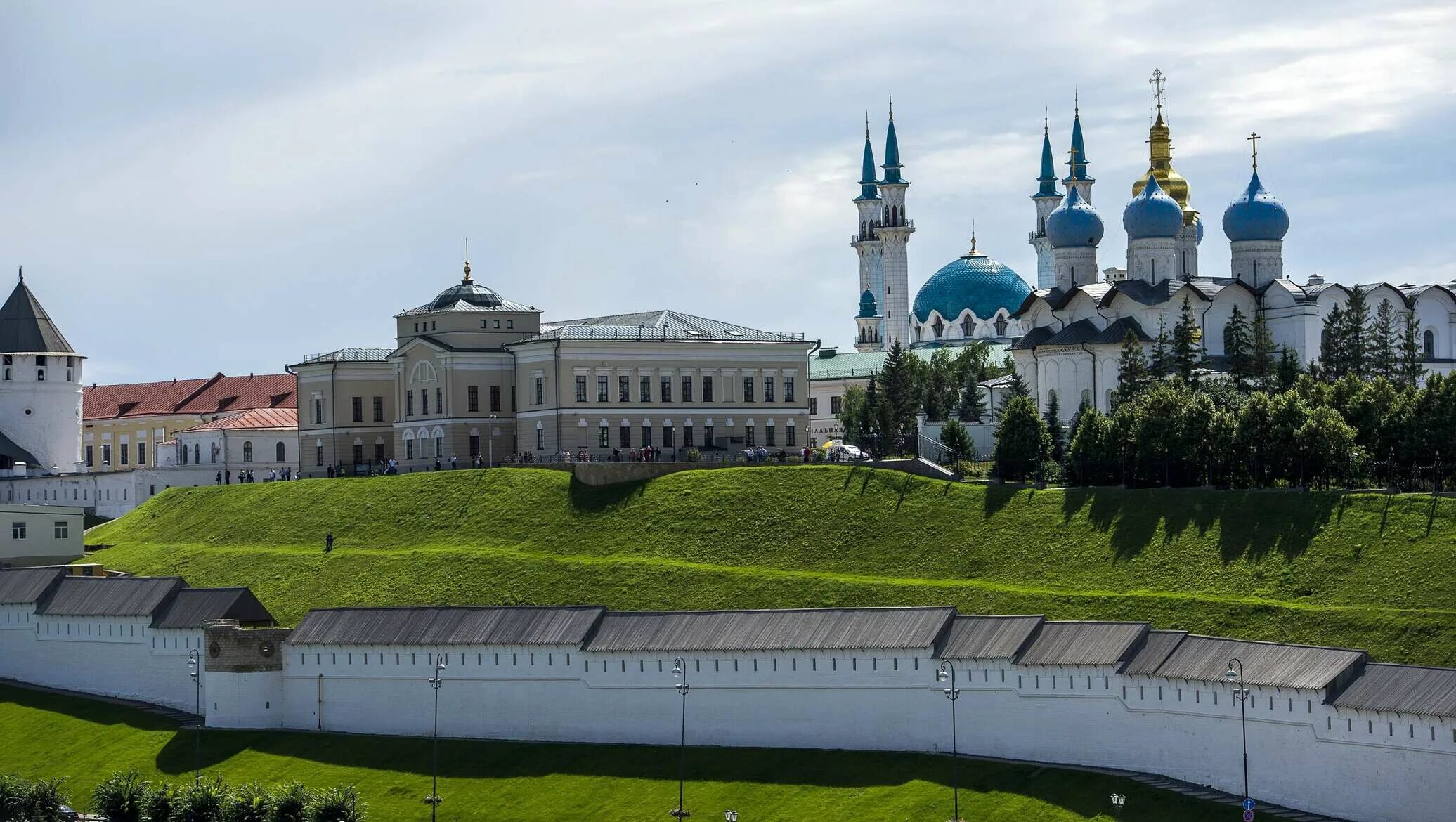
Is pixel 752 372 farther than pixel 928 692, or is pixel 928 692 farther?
pixel 752 372

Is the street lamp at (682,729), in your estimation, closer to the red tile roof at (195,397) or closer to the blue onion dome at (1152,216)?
the blue onion dome at (1152,216)

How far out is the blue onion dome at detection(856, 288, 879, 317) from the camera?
550 feet

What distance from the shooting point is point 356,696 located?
246 feet

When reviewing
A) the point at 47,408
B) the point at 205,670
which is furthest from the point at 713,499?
the point at 47,408

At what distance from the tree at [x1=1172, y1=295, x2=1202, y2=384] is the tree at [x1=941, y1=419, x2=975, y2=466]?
29.6ft

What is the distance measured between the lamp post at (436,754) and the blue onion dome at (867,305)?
3822 inches

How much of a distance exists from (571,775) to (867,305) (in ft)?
337

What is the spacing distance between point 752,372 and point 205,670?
111ft

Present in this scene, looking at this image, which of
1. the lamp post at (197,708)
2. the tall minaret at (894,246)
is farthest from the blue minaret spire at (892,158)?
the lamp post at (197,708)

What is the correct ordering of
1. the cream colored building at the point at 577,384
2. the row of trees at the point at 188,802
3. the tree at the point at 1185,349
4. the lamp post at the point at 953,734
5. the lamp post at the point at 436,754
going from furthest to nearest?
the cream colored building at the point at 577,384
the tree at the point at 1185,349
the lamp post at the point at 436,754
the row of trees at the point at 188,802
the lamp post at the point at 953,734

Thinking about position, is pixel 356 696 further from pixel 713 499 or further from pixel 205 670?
pixel 713 499

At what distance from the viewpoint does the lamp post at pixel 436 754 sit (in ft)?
220

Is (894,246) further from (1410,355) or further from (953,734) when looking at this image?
(953,734)

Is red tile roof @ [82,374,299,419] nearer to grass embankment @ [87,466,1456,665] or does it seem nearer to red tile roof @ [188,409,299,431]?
red tile roof @ [188,409,299,431]
